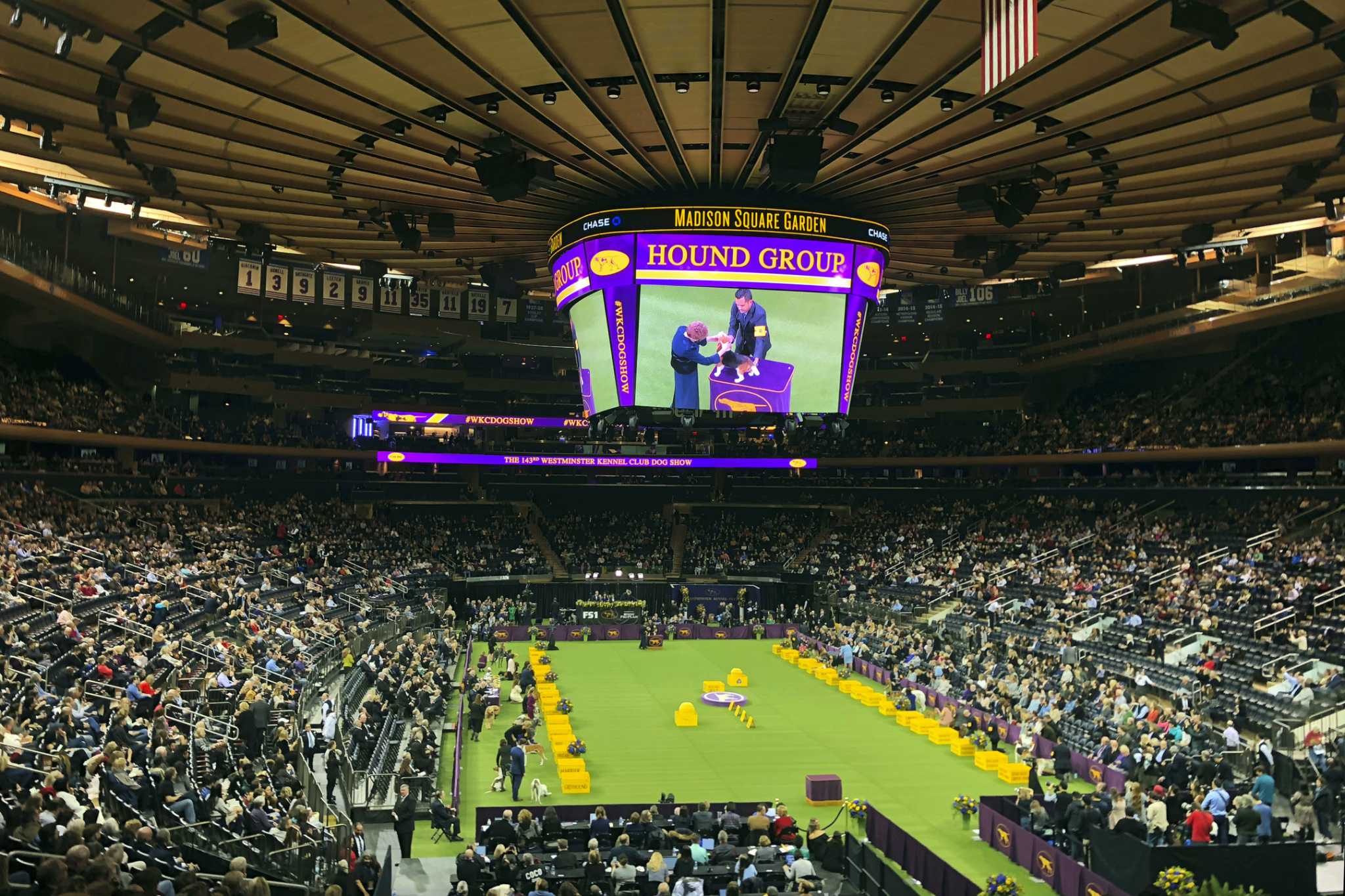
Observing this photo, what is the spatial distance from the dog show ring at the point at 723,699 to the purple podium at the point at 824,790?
10.5 meters

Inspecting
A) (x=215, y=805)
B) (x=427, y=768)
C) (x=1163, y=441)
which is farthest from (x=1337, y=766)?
(x=1163, y=441)

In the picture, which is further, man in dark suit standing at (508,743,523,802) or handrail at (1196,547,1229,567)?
handrail at (1196,547,1229,567)

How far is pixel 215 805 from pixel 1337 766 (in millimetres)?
19869

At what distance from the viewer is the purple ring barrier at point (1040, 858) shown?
1705 cm

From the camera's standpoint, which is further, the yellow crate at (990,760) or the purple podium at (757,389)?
the yellow crate at (990,760)

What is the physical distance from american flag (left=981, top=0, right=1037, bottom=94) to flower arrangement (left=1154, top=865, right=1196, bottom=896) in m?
11.0

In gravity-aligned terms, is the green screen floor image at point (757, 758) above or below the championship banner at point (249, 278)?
below

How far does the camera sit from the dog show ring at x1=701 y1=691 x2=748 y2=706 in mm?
34844

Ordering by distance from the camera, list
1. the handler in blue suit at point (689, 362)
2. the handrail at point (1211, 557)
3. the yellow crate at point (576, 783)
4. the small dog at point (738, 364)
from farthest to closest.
Answer: the handrail at point (1211, 557) → the small dog at point (738, 364) → the handler in blue suit at point (689, 362) → the yellow crate at point (576, 783)

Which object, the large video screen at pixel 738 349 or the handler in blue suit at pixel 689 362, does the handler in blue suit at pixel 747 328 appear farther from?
the handler in blue suit at pixel 689 362

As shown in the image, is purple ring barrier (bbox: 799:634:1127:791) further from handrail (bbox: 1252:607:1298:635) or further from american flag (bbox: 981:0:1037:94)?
american flag (bbox: 981:0:1037:94)

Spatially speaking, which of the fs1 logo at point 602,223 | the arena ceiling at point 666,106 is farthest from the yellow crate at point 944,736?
the fs1 logo at point 602,223

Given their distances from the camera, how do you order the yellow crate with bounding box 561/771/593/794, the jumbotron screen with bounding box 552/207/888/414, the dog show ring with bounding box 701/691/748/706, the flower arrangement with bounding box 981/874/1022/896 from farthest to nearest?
the dog show ring with bounding box 701/691/748/706 → the yellow crate with bounding box 561/771/593/794 → the jumbotron screen with bounding box 552/207/888/414 → the flower arrangement with bounding box 981/874/1022/896

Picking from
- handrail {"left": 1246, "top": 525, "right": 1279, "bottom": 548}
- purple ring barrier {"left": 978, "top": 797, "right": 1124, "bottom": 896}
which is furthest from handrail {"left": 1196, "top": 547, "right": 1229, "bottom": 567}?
purple ring barrier {"left": 978, "top": 797, "right": 1124, "bottom": 896}
